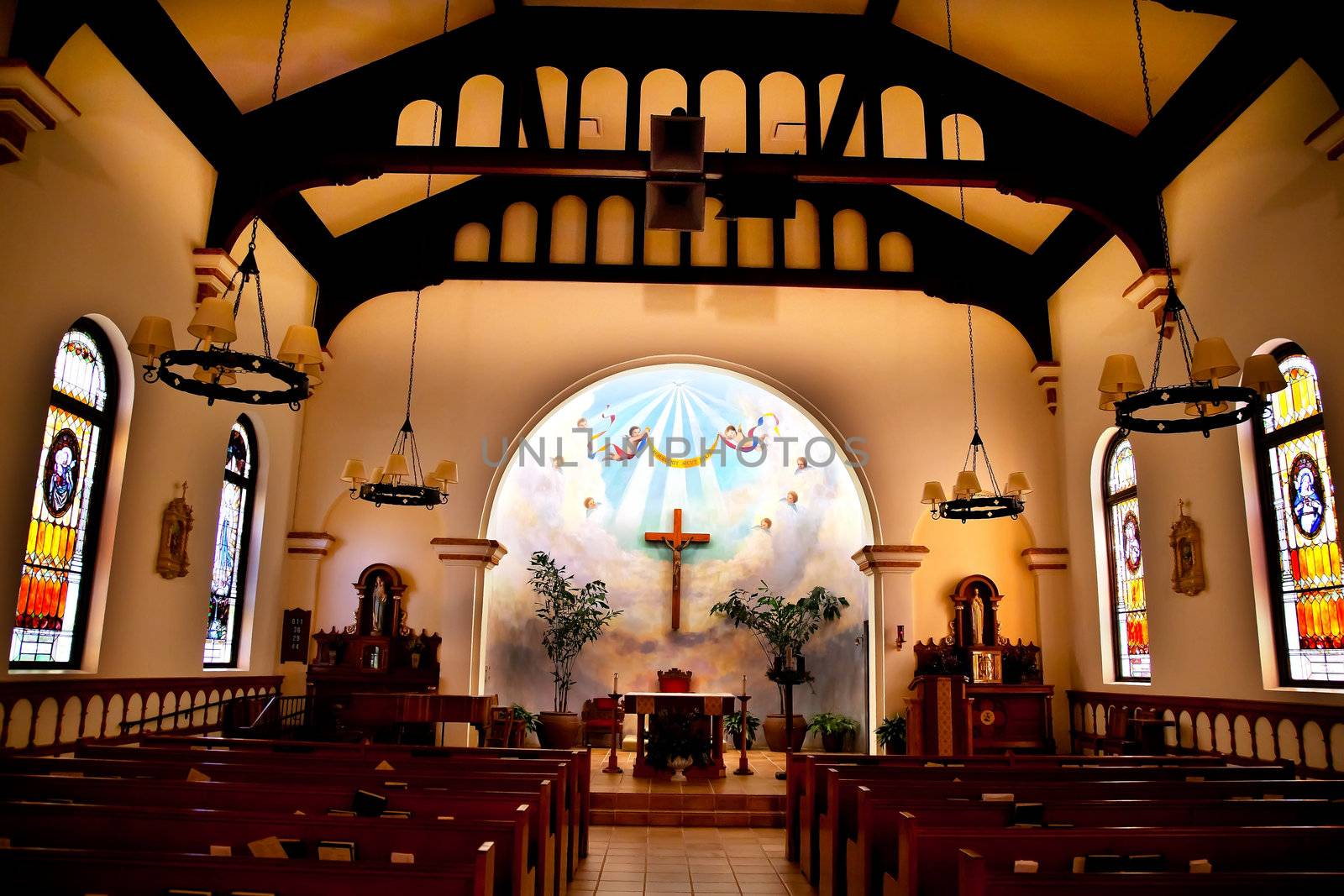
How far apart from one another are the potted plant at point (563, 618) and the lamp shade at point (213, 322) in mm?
8965

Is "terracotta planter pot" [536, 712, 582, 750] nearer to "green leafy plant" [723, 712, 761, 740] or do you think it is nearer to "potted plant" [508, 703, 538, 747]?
"potted plant" [508, 703, 538, 747]

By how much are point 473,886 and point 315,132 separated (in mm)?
7506

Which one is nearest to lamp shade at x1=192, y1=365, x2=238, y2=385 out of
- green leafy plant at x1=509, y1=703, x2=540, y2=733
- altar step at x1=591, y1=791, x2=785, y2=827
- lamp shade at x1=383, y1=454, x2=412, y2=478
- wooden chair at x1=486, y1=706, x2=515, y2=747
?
lamp shade at x1=383, y1=454, x2=412, y2=478

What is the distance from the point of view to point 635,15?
27.7 feet

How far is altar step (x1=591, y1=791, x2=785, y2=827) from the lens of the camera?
8531mm

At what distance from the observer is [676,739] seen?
1041 centimetres

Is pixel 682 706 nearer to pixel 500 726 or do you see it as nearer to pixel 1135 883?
pixel 500 726

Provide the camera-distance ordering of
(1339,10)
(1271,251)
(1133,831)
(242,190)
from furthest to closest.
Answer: (242,190) < (1271,251) < (1339,10) < (1133,831)

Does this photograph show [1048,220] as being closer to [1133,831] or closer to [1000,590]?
[1000,590]

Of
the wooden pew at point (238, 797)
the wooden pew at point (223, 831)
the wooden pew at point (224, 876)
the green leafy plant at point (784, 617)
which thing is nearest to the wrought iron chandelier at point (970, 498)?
the green leafy plant at point (784, 617)

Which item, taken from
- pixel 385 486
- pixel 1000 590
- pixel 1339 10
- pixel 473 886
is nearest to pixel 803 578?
pixel 1000 590

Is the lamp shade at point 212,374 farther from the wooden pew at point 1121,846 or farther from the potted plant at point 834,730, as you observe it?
the potted plant at point 834,730

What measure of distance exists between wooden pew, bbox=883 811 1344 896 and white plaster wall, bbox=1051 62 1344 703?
3.41m

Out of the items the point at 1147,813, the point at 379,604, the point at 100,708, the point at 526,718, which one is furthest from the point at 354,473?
the point at 1147,813
